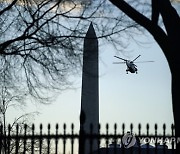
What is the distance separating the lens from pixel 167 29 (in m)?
15.0

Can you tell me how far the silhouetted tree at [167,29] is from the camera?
1454 cm

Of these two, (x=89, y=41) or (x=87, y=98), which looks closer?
(x=89, y=41)

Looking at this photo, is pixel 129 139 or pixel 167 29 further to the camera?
pixel 167 29

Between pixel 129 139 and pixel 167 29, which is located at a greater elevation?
pixel 167 29

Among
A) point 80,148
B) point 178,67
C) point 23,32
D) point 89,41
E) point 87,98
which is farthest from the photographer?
point 87,98

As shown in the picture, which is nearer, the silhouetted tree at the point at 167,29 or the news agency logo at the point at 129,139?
the news agency logo at the point at 129,139

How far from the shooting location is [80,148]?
39.2ft

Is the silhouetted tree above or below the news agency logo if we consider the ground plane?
above

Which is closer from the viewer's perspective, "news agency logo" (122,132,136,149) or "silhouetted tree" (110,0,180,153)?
"news agency logo" (122,132,136,149)

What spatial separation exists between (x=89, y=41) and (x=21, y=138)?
268 inches

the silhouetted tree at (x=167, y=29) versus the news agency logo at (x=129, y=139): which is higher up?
the silhouetted tree at (x=167, y=29)

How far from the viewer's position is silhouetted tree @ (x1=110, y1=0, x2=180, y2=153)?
1454 centimetres

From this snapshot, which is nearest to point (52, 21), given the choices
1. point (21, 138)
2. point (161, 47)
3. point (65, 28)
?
point (65, 28)

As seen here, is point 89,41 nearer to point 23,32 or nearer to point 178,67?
point 23,32
